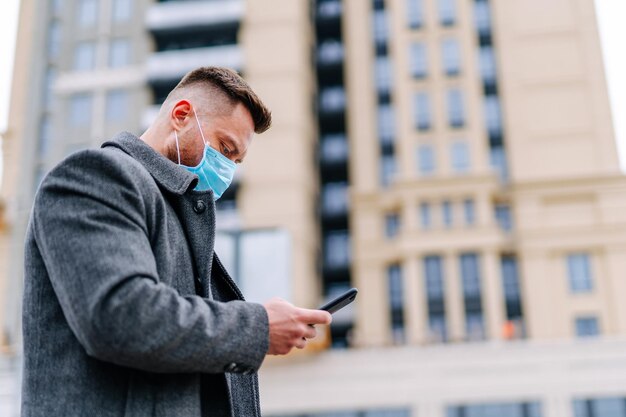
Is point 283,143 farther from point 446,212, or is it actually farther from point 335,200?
point 446,212

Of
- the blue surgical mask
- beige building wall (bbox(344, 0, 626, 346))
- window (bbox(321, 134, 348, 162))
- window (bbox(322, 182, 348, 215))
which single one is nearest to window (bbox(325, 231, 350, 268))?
window (bbox(322, 182, 348, 215))

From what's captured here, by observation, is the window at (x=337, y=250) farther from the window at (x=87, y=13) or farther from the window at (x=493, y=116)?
the window at (x=87, y=13)

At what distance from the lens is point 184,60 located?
36.8 meters

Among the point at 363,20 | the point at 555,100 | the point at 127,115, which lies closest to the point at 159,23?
the point at 127,115

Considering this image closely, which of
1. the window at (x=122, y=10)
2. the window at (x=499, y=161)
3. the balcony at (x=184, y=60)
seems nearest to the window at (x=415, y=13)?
the window at (x=499, y=161)

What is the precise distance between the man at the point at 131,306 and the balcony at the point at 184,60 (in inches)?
1383

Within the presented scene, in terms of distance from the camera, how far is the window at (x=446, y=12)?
3956 centimetres

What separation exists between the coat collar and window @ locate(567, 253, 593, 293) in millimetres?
35812

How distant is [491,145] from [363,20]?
32.5ft

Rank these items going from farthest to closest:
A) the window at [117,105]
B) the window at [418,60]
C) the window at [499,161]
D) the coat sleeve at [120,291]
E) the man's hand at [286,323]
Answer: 1. the window at [418,60]
2. the window at [499,161]
3. the window at [117,105]
4. the man's hand at [286,323]
5. the coat sleeve at [120,291]

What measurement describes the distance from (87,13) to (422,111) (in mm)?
17407

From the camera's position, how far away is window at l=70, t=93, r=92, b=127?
3612 centimetres

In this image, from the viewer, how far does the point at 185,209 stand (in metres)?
1.91

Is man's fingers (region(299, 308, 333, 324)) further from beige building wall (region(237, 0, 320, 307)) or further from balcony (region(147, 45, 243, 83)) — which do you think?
balcony (region(147, 45, 243, 83))
